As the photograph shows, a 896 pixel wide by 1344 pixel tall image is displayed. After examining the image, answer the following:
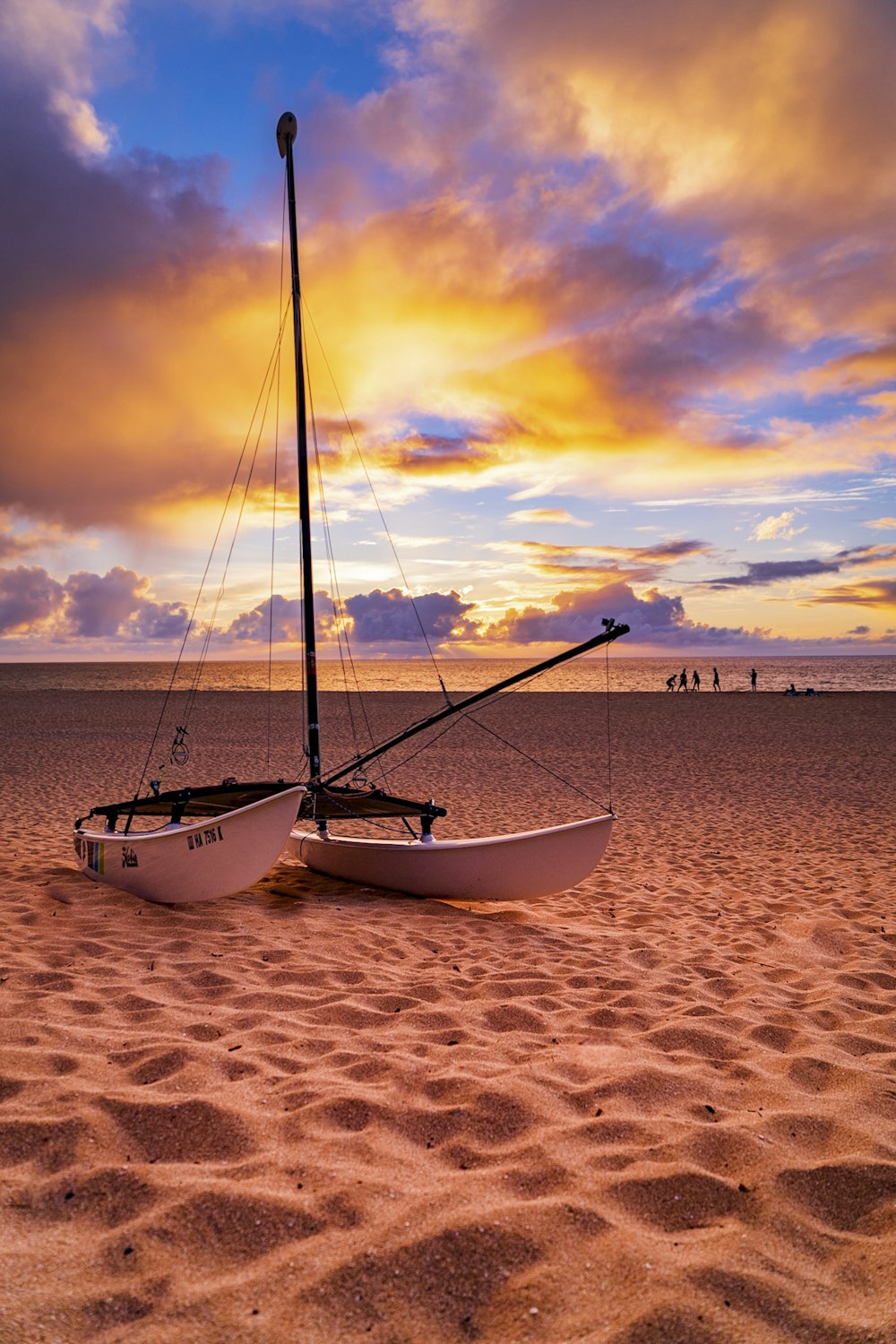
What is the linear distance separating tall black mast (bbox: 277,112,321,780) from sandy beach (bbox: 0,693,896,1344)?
1978 millimetres

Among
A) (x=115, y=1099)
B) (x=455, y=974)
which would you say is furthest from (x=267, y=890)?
(x=115, y=1099)

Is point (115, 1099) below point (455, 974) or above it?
above

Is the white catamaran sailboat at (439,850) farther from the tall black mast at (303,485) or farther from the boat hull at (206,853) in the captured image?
the boat hull at (206,853)

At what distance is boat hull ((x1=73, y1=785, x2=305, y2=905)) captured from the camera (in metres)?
7.14

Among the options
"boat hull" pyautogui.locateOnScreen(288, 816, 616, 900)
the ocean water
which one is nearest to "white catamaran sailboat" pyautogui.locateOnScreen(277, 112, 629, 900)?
"boat hull" pyautogui.locateOnScreen(288, 816, 616, 900)

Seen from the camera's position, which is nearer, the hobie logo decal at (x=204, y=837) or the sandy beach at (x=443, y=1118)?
the sandy beach at (x=443, y=1118)

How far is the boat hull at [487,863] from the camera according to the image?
770 centimetres

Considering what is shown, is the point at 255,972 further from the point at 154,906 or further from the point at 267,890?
the point at 267,890

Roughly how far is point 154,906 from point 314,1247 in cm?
524

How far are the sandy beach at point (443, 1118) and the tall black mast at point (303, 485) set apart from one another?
1.98 metres

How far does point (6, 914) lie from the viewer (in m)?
6.80

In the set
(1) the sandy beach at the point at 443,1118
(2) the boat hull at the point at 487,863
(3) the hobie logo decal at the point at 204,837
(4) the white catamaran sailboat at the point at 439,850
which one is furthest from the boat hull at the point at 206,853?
(2) the boat hull at the point at 487,863

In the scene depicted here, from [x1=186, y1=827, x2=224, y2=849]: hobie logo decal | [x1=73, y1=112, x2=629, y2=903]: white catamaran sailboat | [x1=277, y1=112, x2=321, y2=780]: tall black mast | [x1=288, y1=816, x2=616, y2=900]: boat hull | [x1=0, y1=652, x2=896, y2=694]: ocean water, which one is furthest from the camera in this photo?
[x1=0, y1=652, x2=896, y2=694]: ocean water

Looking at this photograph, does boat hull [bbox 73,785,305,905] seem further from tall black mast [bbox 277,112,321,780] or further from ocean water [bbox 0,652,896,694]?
ocean water [bbox 0,652,896,694]
